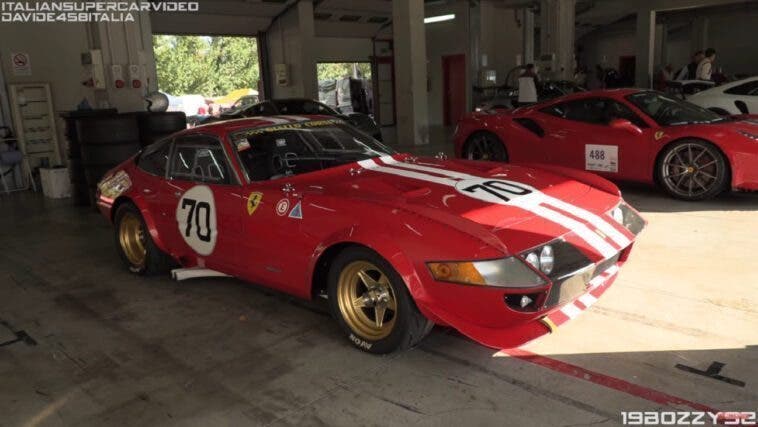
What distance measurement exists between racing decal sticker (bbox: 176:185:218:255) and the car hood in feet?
2.85

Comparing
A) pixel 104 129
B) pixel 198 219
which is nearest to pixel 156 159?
pixel 198 219

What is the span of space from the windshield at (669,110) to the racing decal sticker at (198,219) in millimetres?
4829

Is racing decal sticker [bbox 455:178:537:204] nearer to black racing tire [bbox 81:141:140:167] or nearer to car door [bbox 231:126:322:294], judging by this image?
car door [bbox 231:126:322:294]

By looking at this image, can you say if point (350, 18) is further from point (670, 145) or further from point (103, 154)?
point (670, 145)

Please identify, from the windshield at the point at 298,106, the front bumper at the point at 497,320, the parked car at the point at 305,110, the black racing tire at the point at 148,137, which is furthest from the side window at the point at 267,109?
the front bumper at the point at 497,320

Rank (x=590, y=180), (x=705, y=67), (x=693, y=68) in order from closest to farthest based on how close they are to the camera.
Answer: (x=590, y=180), (x=705, y=67), (x=693, y=68)

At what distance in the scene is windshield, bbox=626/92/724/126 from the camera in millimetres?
6223

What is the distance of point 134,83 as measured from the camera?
8.69 m

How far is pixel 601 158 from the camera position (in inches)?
262

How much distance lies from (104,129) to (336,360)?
5.64 meters

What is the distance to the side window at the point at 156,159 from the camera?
441 cm

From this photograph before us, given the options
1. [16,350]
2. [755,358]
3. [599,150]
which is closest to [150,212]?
[16,350]

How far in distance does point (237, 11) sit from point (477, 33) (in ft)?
24.4

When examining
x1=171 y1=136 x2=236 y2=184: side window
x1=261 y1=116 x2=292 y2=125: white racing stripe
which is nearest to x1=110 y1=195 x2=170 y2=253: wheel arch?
x1=171 y1=136 x2=236 y2=184: side window
